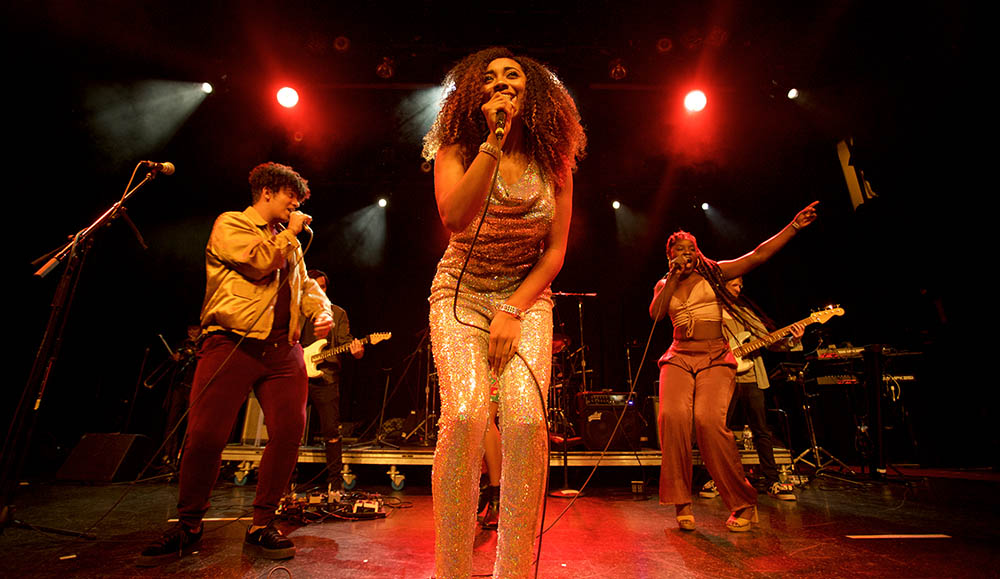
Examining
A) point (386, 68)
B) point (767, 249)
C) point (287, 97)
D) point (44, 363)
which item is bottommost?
point (44, 363)

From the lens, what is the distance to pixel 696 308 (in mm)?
4238

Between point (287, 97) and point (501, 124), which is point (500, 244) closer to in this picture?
point (501, 124)

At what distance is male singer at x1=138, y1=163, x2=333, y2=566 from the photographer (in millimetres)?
2873

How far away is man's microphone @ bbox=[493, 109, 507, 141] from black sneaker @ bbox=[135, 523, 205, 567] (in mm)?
3077

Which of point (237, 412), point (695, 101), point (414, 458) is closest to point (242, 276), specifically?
point (237, 412)

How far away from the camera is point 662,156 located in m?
10.1

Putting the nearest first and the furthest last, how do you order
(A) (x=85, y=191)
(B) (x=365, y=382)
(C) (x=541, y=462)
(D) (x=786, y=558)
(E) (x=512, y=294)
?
(C) (x=541, y=462)
(E) (x=512, y=294)
(D) (x=786, y=558)
(A) (x=85, y=191)
(B) (x=365, y=382)

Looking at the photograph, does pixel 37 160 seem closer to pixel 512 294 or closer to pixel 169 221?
pixel 169 221

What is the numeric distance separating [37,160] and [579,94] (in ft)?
26.4

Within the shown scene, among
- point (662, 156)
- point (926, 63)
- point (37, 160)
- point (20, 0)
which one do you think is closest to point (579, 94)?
point (662, 156)

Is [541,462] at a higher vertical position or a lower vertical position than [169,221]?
lower

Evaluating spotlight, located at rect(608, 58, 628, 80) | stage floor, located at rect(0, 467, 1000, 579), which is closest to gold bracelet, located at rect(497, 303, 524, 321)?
stage floor, located at rect(0, 467, 1000, 579)

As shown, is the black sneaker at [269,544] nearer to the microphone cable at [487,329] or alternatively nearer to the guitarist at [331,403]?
the microphone cable at [487,329]

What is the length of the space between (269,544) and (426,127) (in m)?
8.16
